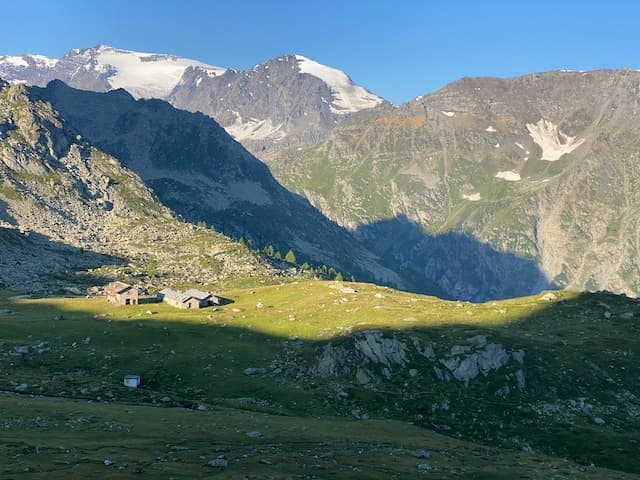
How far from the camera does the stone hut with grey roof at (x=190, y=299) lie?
133 metres

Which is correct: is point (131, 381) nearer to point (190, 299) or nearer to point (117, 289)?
point (190, 299)

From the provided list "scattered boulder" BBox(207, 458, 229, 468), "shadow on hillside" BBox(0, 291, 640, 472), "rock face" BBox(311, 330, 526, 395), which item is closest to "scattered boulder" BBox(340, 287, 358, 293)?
"shadow on hillside" BBox(0, 291, 640, 472)

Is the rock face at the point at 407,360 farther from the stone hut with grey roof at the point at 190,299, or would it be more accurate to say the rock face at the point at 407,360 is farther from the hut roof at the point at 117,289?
the hut roof at the point at 117,289

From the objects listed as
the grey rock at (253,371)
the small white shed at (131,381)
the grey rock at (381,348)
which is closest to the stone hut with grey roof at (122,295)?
the grey rock at (253,371)

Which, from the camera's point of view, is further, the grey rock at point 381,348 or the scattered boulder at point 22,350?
the grey rock at point 381,348

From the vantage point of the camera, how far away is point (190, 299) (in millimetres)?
133250

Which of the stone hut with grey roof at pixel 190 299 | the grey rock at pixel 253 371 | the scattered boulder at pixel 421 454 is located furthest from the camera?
the stone hut with grey roof at pixel 190 299

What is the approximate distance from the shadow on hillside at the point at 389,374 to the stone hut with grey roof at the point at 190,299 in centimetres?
1804

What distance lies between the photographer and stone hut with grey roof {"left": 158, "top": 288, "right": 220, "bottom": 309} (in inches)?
5231

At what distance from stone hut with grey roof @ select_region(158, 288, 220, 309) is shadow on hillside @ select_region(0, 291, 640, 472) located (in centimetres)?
1804

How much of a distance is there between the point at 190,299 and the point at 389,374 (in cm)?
5729

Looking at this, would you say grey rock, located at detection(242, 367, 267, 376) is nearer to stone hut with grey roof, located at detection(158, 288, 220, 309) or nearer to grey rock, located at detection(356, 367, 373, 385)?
grey rock, located at detection(356, 367, 373, 385)

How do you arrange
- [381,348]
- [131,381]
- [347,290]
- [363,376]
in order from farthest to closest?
[347,290] < [381,348] < [363,376] < [131,381]

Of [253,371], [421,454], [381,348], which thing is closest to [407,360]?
[381,348]
